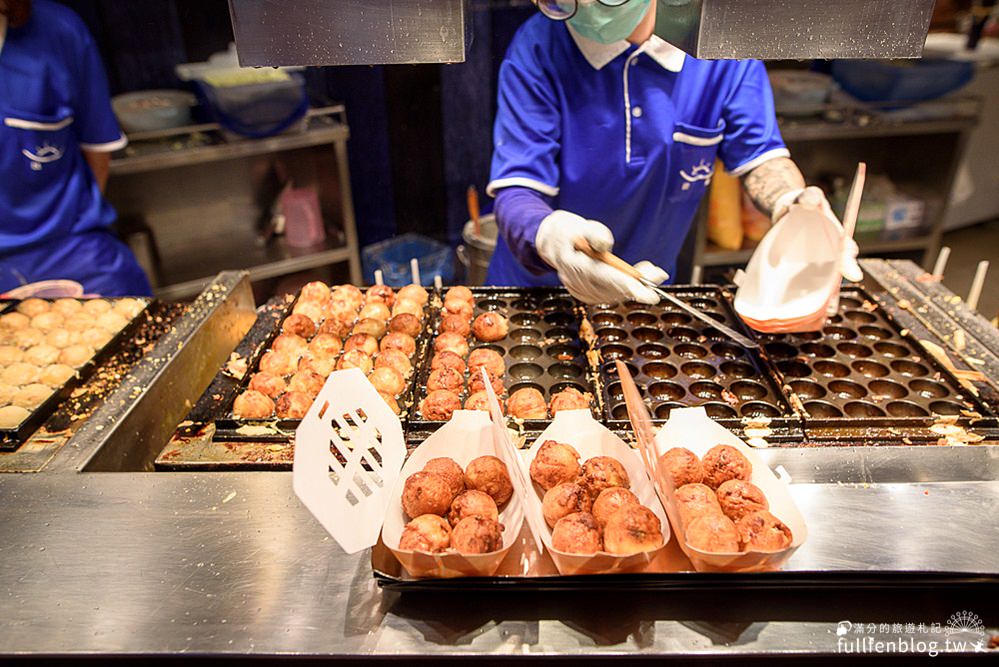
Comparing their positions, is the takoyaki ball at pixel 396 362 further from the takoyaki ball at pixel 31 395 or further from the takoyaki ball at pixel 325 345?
the takoyaki ball at pixel 31 395

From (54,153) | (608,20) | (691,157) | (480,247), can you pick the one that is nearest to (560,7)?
(608,20)

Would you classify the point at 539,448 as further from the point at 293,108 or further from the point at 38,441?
the point at 293,108

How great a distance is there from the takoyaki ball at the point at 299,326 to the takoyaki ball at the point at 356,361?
8.2 inches

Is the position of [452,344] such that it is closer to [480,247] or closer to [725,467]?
[725,467]

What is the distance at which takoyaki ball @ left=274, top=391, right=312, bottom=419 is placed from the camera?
1.72 m

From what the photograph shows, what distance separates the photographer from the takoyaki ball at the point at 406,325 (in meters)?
2.10

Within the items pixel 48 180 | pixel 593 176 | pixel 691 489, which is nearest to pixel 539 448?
pixel 691 489

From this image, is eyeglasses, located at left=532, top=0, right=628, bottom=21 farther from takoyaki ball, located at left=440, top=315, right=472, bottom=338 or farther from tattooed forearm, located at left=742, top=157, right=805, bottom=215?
tattooed forearm, located at left=742, top=157, right=805, bottom=215

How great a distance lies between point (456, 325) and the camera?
2.11 m

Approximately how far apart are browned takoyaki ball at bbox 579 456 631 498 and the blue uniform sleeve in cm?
169

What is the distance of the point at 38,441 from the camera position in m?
1.66

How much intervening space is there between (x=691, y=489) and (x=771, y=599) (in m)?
0.24

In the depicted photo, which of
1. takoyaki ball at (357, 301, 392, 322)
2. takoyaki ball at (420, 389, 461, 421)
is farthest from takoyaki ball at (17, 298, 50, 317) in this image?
takoyaki ball at (420, 389, 461, 421)

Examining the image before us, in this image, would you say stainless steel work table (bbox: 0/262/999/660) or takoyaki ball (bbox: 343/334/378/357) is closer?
stainless steel work table (bbox: 0/262/999/660)
